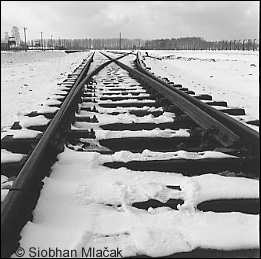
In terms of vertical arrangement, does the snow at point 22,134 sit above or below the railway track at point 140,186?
above

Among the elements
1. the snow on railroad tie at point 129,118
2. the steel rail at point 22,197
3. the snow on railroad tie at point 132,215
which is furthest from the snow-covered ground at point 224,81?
the steel rail at point 22,197

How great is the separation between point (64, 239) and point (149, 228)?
0.41 metres

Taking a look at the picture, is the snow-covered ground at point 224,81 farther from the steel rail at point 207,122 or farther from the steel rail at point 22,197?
the steel rail at point 22,197

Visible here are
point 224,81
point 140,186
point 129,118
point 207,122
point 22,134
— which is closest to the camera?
point 140,186

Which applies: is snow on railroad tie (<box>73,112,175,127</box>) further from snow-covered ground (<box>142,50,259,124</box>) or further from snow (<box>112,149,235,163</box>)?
snow (<box>112,149,235,163</box>)

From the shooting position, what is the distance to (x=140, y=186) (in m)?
2.23

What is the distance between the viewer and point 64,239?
1682mm

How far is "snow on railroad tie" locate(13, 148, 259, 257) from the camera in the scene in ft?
5.49

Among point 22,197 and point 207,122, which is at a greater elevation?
point 207,122

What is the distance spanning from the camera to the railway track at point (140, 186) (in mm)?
1686

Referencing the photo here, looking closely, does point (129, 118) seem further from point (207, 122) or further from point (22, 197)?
point (22, 197)

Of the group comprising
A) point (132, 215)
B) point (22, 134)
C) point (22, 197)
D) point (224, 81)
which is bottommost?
point (132, 215)

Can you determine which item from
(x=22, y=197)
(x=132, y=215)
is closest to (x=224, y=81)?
(x=132, y=215)

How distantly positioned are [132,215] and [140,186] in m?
0.33
